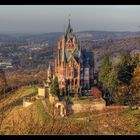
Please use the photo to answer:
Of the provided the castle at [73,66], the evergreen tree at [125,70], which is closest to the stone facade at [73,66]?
the castle at [73,66]

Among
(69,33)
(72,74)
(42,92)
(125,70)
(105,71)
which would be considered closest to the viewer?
(125,70)

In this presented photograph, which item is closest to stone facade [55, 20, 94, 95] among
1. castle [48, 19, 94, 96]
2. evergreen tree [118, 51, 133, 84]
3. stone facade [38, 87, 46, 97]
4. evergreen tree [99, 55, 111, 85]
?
castle [48, 19, 94, 96]

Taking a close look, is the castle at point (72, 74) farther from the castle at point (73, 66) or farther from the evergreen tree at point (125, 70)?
the evergreen tree at point (125, 70)

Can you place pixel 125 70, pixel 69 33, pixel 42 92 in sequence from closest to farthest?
pixel 125 70 < pixel 42 92 < pixel 69 33

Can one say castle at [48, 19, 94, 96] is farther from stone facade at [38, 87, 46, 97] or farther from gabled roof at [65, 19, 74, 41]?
stone facade at [38, 87, 46, 97]

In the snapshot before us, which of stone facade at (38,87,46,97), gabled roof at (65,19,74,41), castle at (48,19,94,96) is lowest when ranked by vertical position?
stone facade at (38,87,46,97)

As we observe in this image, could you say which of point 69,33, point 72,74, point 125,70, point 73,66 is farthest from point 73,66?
point 125,70

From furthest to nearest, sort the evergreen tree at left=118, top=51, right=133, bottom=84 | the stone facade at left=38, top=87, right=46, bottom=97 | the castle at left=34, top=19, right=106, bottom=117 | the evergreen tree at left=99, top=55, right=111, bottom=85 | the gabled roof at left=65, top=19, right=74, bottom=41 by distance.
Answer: the gabled roof at left=65, top=19, right=74, bottom=41 < the stone facade at left=38, top=87, right=46, bottom=97 < the castle at left=34, top=19, right=106, bottom=117 < the evergreen tree at left=99, top=55, right=111, bottom=85 < the evergreen tree at left=118, top=51, right=133, bottom=84

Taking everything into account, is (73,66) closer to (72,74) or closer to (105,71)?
(72,74)
